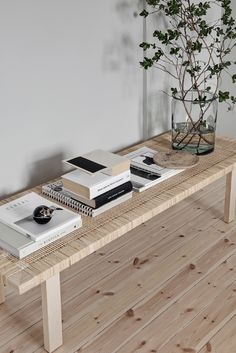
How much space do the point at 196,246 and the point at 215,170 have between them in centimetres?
35

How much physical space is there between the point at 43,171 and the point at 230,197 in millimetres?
869

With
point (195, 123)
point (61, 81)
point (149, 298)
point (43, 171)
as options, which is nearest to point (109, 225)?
point (149, 298)

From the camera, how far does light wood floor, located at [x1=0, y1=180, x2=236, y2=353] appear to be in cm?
167

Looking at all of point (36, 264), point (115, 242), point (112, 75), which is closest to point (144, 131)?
point (112, 75)

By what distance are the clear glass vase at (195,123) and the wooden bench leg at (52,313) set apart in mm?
977

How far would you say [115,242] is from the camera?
7.33ft

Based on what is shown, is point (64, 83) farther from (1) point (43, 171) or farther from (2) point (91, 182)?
(2) point (91, 182)

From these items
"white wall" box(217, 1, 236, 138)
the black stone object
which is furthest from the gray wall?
"white wall" box(217, 1, 236, 138)

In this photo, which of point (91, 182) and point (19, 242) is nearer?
point (19, 242)

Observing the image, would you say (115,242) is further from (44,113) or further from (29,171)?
(44,113)

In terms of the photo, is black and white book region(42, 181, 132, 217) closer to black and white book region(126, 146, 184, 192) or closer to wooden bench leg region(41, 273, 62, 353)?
black and white book region(126, 146, 184, 192)

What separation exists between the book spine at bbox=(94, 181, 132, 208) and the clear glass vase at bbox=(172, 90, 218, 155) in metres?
0.53

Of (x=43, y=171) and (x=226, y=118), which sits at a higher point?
(x=43, y=171)

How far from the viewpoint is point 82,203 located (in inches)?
69.2
